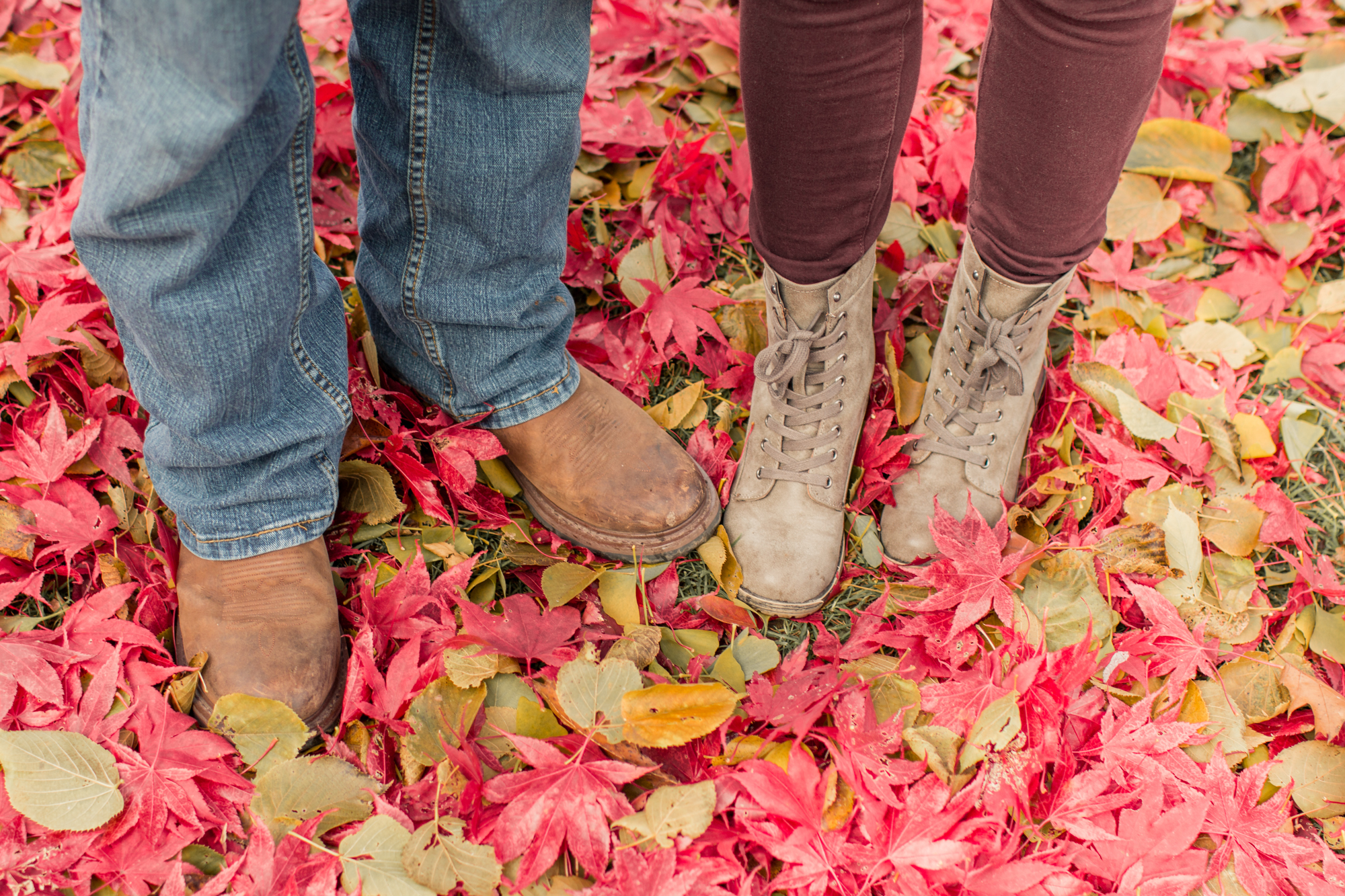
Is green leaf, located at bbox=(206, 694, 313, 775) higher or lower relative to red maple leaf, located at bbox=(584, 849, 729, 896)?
higher

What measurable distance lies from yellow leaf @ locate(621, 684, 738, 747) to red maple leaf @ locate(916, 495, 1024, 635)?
32 centimetres

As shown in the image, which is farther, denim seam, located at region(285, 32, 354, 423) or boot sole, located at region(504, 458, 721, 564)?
boot sole, located at region(504, 458, 721, 564)

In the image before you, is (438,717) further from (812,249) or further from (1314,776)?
(1314,776)

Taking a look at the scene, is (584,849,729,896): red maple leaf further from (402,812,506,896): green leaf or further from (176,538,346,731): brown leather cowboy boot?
(176,538,346,731): brown leather cowboy boot

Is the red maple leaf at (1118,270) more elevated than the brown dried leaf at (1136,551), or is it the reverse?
the red maple leaf at (1118,270)

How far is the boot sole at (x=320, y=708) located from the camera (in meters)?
0.95

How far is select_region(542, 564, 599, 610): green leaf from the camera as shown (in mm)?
1020

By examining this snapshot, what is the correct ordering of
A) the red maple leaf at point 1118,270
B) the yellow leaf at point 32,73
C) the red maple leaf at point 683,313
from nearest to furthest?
the red maple leaf at point 683,313 < the red maple leaf at point 1118,270 < the yellow leaf at point 32,73

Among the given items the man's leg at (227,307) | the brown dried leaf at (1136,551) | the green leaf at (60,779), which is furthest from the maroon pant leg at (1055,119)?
the green leaf at (60,779)

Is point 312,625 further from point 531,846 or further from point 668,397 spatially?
point 668,397

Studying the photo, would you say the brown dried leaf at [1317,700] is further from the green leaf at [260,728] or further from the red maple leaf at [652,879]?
the green leaf at [260,728]

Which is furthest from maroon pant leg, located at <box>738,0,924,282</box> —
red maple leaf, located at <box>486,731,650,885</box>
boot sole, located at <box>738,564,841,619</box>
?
red maple leaf, located at <box>486,731,650,885</box>

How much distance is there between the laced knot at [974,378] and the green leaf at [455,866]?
767 mm

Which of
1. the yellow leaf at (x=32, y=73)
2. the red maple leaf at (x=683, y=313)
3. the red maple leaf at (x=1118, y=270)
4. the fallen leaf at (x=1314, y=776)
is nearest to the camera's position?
the fallen leaf at (x=1314, y=776)
